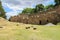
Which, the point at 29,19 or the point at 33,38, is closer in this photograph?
the point at 33,38

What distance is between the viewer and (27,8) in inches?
3492

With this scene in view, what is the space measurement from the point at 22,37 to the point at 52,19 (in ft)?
58.7

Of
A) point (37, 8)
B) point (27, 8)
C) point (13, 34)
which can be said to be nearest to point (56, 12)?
point (13, 34)

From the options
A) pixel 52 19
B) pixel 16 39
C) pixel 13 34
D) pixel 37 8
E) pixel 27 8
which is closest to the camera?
pixel 16 39

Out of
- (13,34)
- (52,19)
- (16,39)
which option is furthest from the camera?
(52,19)

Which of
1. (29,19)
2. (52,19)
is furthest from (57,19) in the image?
(29,19)

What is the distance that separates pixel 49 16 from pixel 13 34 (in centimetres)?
1723

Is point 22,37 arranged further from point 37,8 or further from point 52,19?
point 37,8

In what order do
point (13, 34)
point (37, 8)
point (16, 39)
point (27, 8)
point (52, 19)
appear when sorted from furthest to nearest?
point (27, 8) < point (37, 8) < point (52, 19) < point (13, 34) < point (16, 39)

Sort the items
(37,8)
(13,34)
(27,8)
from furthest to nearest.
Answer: (27,8) < (37,8) < (13,34)

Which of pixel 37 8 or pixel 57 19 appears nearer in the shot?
pixel 57 19

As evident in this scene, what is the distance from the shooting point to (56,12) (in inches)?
1272

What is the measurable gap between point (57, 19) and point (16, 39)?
1873cm

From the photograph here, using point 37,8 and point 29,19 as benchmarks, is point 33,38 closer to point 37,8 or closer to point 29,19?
point 29,19
